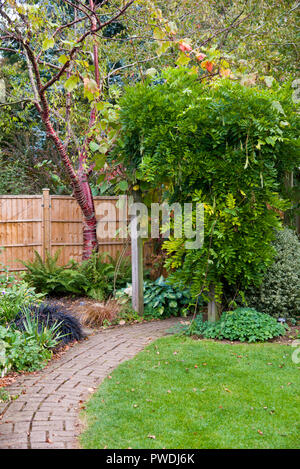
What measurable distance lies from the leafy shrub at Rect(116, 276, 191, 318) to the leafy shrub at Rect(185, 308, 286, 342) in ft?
3.56

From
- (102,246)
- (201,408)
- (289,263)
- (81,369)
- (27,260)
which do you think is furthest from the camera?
(102,246)

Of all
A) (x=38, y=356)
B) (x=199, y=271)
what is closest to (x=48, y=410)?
(x=38, y=356)

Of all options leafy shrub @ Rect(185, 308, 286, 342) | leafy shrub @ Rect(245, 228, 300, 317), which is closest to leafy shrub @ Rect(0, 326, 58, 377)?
leafy shrub @ Rect(185, 308, 286, 342)

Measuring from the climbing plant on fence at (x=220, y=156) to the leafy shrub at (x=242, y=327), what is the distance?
307 mm

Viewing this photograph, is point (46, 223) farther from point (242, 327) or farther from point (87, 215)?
point (242, 327)

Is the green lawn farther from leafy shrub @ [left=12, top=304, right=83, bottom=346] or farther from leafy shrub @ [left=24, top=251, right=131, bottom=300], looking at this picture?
leafy shrub @ [left=24, top=251, right=131, bottom=300]

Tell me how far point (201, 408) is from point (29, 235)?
636 centimetres

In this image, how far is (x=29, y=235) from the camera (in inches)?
339

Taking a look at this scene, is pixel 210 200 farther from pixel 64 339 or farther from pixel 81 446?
pixel 81 446

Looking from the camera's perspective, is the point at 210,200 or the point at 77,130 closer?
the point at 210,200

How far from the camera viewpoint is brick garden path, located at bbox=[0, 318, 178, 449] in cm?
273

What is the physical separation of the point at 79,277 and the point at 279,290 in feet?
11.9
